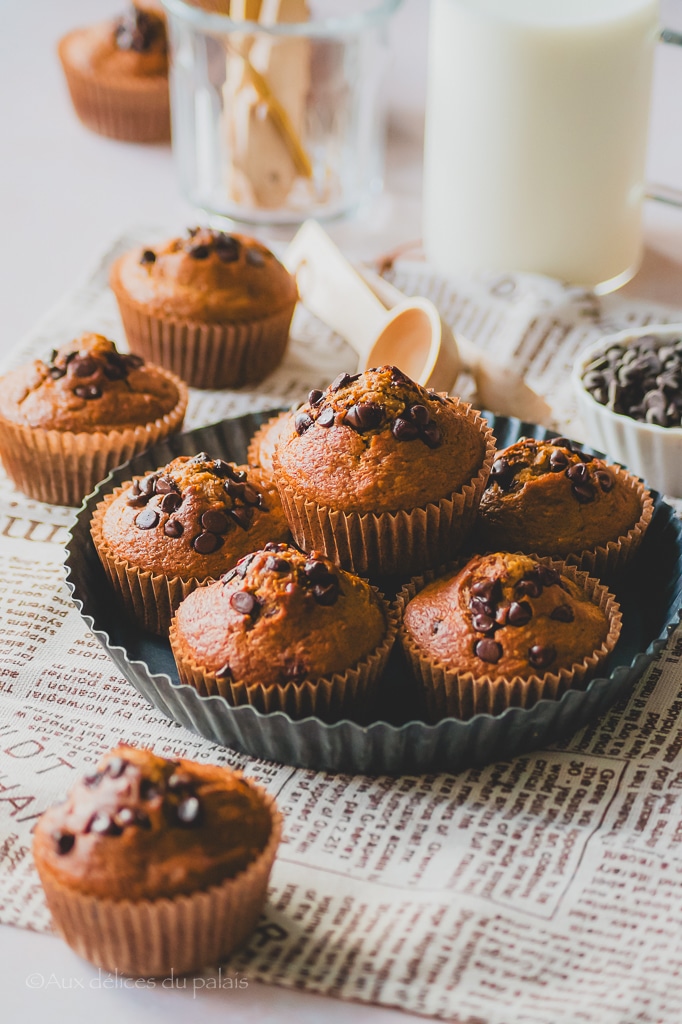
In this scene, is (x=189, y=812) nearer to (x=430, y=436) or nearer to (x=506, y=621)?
(x=506, y=621)

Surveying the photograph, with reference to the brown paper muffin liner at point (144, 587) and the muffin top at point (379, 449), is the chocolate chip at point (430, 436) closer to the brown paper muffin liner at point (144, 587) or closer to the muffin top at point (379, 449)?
the muffin top at point (379, 449)

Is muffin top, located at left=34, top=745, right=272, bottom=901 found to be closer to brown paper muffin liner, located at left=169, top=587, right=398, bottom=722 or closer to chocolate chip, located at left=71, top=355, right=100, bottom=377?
brown paper muffin liner, located at left=169, top=587, right=398, bottom=722

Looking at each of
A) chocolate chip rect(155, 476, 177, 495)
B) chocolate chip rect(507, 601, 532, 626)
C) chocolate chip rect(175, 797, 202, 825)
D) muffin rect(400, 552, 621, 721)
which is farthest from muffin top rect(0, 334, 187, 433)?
chocolate chip rect(175, 797, 202, 825)

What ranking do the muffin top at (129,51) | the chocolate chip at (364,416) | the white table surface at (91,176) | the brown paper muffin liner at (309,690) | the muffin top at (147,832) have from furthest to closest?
the muffin top at (129,51), the white table surface at (91,176), the chocolate chip at (364,416), the brown paper muffin liner at (309,690), the muffin top at (147,832)

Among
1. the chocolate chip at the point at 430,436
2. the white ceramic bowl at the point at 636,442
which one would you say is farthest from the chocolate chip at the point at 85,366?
the white ceramic bowl at the point at 636,442

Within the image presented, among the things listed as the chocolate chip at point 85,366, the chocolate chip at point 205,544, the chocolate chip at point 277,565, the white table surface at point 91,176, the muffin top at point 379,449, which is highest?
the muffin top at point 379,449

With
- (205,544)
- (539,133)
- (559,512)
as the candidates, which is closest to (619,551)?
(559,512)

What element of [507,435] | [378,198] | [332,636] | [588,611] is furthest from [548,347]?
[332,636]
